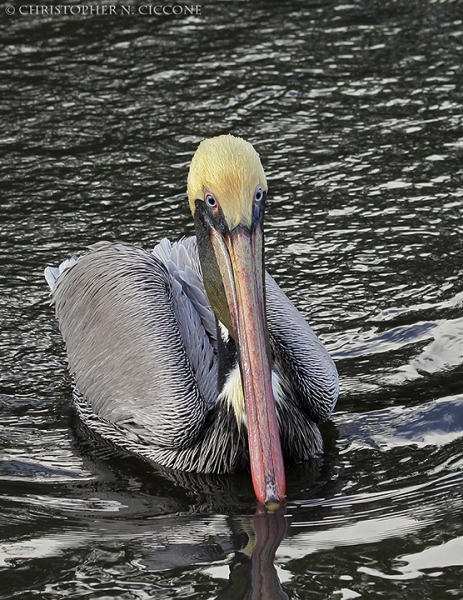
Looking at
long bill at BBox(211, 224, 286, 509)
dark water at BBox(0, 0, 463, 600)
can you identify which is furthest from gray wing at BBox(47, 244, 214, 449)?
long bill at BBox(211, 224, 286, 509)

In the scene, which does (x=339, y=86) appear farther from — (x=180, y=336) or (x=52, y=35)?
(x=180, y=336)

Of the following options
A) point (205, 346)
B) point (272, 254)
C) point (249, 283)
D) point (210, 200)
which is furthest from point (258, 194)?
point (272, 254)

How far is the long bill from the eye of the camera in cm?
492

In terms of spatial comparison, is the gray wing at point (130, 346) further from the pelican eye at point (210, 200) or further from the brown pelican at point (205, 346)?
the pelican eye at point (210, 200)

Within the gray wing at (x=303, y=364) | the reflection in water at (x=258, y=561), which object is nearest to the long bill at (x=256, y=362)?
the reflection in water at (x=258, y=561)

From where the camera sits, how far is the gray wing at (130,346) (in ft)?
18.0

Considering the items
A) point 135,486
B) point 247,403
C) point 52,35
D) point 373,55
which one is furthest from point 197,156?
point 52,35

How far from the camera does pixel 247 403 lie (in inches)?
194

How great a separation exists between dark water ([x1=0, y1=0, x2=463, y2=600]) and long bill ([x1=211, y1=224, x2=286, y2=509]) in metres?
0.18

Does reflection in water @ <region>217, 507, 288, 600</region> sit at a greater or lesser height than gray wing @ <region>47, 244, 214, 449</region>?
lesser

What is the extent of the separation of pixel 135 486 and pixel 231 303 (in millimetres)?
1029

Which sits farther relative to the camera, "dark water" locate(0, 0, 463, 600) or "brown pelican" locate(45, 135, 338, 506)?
"brown pelican" locate(45, 135, 338, 506)

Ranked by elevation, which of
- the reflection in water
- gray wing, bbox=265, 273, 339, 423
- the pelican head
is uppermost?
the pelican head

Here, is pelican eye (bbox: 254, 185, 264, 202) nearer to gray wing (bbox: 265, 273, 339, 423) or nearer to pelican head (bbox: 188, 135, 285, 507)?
pelican head (bbox: 188, 135, 285, 507)
